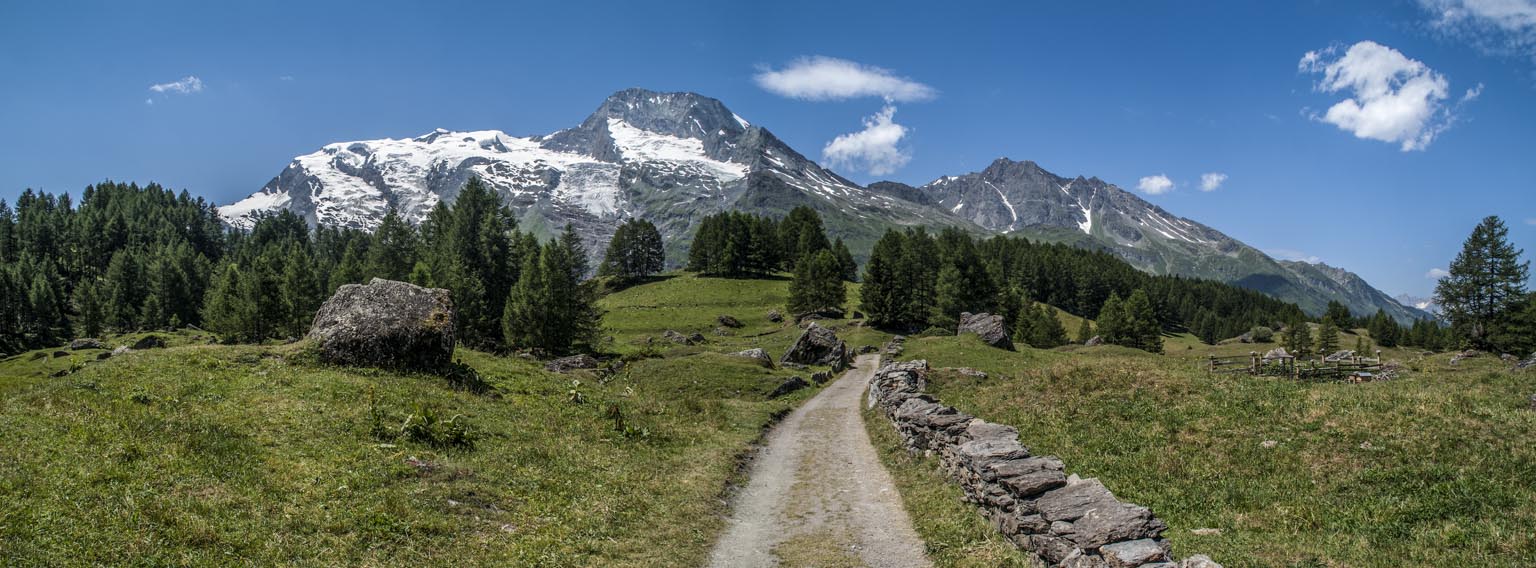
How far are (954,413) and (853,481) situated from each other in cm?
522

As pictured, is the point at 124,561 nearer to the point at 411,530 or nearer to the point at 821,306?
the point at 411,530

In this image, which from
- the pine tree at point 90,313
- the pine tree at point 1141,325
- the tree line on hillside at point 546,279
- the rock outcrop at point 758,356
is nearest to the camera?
the rock outcrop at point 758,356

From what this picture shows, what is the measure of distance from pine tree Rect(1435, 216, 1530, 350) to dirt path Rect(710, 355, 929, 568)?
338 feet

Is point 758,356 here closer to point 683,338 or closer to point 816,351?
point 816,351

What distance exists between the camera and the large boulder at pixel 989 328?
73713mm

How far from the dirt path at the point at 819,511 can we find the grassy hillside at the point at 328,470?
1.07m

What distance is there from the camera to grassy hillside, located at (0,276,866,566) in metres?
11.3

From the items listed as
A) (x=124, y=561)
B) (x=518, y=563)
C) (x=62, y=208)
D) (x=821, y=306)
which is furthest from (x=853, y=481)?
(x=62, y=208)

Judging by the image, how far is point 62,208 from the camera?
19288 cm

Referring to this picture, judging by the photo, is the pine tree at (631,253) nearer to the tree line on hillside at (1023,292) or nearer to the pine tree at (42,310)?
the tree line on hillside at (1023,292)

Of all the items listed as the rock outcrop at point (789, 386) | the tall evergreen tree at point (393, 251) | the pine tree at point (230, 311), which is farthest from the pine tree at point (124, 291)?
the rock outcrop at point (789, 386)

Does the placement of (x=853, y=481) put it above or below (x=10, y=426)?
below

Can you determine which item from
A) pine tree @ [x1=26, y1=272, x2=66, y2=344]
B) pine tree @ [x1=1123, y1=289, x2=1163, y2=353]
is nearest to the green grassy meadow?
pine tree @ [x1=1123, y1=289, x2=1163, y2=353]

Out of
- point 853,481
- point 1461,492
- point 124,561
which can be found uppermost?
point 1461,492
